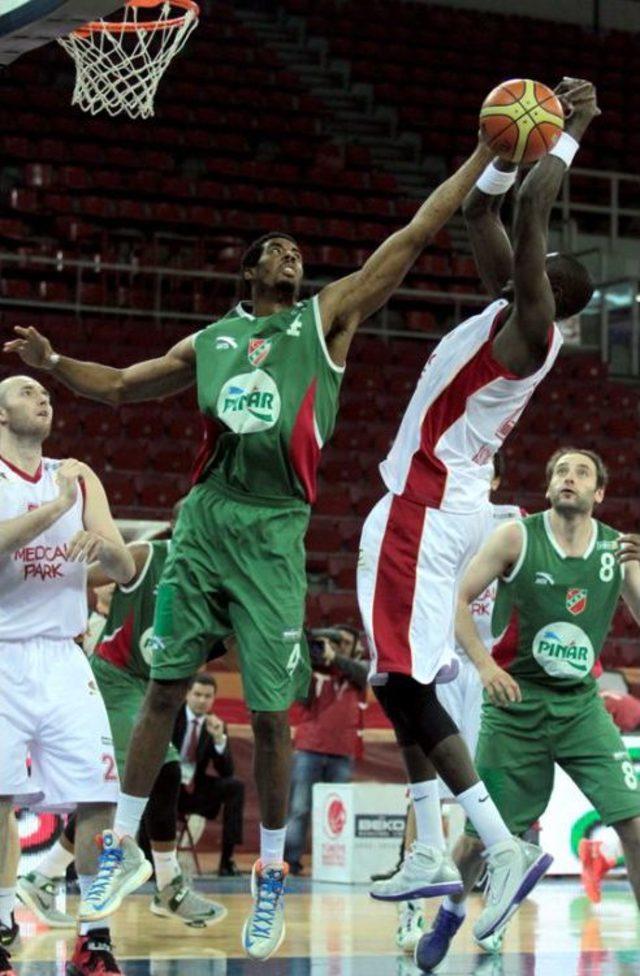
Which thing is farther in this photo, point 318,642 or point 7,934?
point 318,642

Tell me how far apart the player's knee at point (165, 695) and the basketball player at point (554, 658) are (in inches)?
48.3

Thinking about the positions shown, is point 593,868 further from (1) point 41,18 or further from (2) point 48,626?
(1) point 41,18

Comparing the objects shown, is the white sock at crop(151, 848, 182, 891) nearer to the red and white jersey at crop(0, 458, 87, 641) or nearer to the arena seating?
the red and white jersey at crop(0, 458, 87, 641)

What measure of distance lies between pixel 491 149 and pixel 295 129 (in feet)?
57.9

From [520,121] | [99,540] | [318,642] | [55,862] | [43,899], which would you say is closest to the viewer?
[520,121]

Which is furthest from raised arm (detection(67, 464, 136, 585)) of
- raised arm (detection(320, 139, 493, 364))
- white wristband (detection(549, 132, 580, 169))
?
white wristband (detection(549, 132, 580, 169))

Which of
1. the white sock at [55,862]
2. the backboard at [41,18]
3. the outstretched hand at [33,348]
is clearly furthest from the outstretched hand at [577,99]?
the white sock at [55,862]

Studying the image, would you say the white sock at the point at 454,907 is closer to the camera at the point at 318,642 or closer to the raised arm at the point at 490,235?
the raised arm at the point at 490,235

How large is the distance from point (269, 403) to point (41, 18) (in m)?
1.67

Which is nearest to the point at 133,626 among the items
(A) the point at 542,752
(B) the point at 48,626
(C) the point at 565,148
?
(B) the point at 48,626

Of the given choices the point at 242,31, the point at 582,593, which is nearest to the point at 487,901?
the point at 582,593

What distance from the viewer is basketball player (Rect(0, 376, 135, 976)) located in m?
6.37

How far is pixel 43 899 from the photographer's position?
8797mm

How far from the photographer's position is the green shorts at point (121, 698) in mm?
8805
